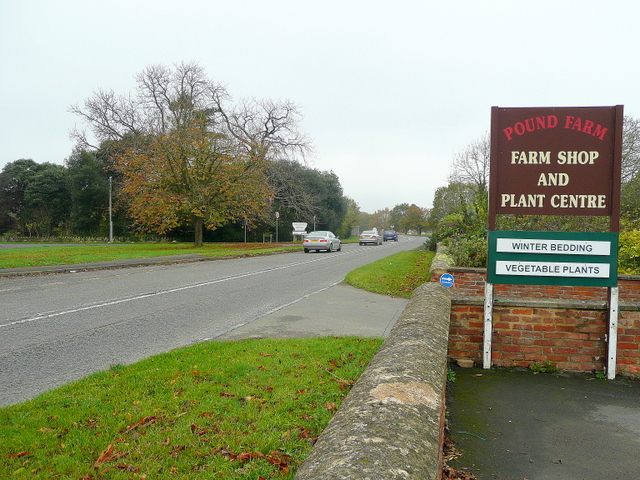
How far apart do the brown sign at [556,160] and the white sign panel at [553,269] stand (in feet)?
1.78

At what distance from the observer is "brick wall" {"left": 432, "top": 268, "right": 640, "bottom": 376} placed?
4766mm

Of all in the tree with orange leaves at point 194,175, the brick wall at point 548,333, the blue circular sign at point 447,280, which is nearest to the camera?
the brick wall at point 548,333

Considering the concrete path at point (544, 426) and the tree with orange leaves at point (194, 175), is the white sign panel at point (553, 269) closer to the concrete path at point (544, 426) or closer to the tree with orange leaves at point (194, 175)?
the concrete path at point (544, 426)

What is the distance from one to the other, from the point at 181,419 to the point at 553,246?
3988mm

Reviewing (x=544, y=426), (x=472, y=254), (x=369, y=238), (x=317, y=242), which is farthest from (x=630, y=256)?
(x=369, y=238)

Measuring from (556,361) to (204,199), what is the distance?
93.5ft

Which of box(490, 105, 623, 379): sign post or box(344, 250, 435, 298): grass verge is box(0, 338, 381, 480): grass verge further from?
box(344, 250, 435, 298): grass verge

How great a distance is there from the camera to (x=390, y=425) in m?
2.07

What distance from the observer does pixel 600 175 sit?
195 inches

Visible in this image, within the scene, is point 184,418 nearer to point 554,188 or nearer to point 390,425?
point 390,425

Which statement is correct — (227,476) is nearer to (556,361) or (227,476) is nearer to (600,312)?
(556,361)

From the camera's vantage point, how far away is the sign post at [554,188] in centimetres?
491

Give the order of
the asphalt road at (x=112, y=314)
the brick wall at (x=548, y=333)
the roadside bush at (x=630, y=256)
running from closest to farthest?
the brick wall at (x=548, y=333)
the asphalt road at (x=112, y=314)
the roadside bush at (x=630, y=256)

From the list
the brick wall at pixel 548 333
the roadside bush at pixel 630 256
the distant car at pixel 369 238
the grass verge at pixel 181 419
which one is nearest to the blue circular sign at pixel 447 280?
the brick wall at pixel 548 333
